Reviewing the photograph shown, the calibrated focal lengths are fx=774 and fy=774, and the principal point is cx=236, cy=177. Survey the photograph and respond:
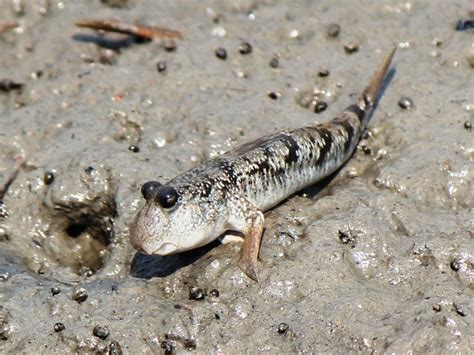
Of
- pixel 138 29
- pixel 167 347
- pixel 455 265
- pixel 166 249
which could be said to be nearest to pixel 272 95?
pixel 138 29

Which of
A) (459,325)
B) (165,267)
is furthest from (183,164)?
(459,325)

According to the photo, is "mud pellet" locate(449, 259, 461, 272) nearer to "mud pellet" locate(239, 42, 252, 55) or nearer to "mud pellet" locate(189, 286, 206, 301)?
"mud pellet" locate(189, 286, 206, 301)

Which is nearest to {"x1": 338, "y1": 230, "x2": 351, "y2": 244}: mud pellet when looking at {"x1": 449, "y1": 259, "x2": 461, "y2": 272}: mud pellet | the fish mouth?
{"x1": 449, "y1": 259, "x2": 461, "y2": 272}: mud pellet

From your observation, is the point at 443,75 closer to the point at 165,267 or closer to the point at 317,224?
the point at 317,224

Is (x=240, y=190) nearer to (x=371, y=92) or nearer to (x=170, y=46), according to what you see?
(x=371, y=92)

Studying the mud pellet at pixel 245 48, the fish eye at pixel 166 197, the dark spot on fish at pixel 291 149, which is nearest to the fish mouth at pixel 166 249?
the fish eye at pixel 166 197
